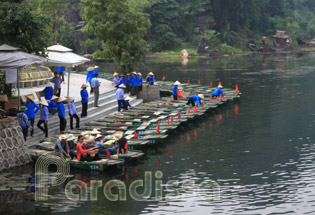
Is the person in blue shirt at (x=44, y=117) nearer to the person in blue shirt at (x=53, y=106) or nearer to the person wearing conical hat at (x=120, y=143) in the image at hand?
the person in blue shirt at (x=53, y=106)

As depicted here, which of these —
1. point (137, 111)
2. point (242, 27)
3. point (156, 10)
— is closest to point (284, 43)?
point (242, 27)

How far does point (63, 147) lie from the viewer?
20547mm

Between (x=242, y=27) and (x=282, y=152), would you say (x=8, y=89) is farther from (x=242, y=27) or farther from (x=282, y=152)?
(x=242, y=27)

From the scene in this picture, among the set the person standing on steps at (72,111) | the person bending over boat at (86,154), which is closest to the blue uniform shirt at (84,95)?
the person standing on steps at (72,111)

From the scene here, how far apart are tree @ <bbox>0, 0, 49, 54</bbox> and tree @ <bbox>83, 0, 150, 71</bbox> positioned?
41.0 ft

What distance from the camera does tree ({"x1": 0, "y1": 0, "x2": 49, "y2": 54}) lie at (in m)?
23.6

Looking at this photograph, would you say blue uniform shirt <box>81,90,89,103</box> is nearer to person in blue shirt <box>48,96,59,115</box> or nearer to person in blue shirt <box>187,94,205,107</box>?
person in blue shirt <box>48,96,59,115</box>

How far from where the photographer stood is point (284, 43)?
93.1 m

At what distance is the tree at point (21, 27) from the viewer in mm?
23594

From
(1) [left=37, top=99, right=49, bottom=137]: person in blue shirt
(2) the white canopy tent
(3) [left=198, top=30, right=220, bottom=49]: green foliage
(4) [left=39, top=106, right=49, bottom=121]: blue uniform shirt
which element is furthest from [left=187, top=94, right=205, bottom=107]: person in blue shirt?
(3) [left=198, top=30, right=220, bottom=49]: green foliage

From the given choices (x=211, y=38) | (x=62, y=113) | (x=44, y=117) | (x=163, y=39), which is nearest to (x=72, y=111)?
(x=62, y=113)

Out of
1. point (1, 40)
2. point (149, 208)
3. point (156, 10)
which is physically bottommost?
point (149, 208)

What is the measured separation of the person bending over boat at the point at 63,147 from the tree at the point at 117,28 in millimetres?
17830

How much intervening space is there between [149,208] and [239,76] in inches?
1512
